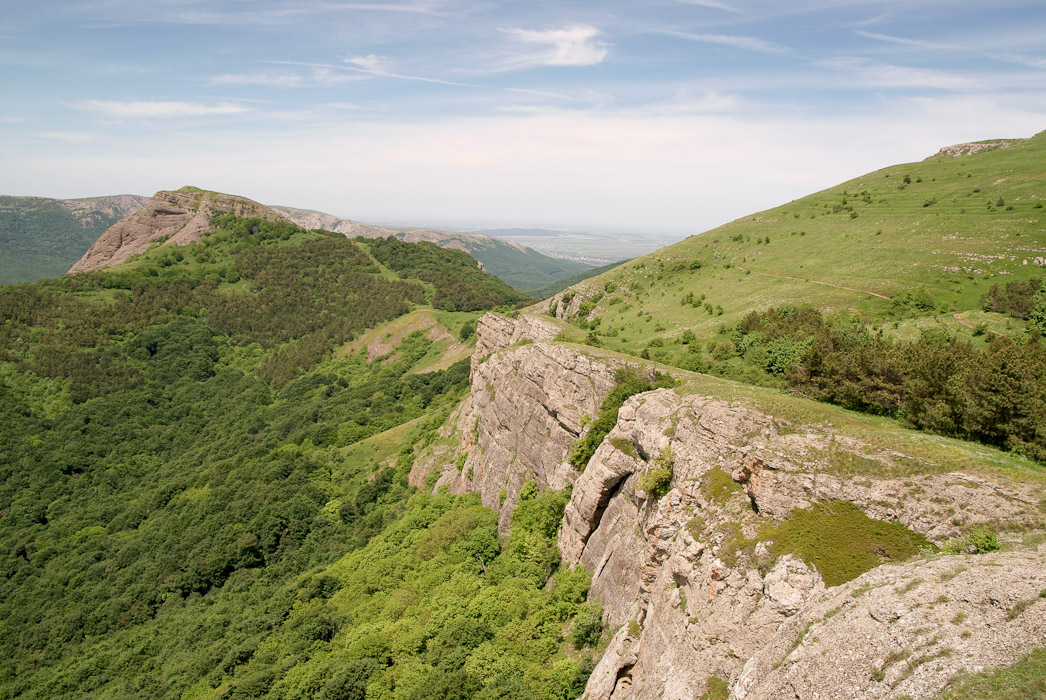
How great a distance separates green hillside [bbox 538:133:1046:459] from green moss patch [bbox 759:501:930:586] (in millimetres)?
7875

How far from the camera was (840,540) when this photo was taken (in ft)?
48.5

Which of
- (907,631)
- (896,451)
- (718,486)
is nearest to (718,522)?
(718,486)

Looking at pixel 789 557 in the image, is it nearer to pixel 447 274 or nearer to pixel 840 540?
pixel 840 540

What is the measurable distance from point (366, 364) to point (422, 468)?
224ft

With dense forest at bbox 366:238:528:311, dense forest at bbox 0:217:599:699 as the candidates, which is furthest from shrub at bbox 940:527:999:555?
dense forest at bbox 366:238:528:311

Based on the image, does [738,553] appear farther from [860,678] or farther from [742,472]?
[860,678]

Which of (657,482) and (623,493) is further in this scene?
(623,493)

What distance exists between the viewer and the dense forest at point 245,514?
2819 centimetres

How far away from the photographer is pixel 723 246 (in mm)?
71875

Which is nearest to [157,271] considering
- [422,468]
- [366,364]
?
[366,364]

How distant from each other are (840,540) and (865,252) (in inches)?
1956

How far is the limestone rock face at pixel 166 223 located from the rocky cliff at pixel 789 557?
625 feet

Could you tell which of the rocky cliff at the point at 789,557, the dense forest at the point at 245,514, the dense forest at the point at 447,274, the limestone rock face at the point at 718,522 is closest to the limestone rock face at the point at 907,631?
Answer: the rocky cliff at the point at 789,557

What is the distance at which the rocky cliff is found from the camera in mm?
10555
